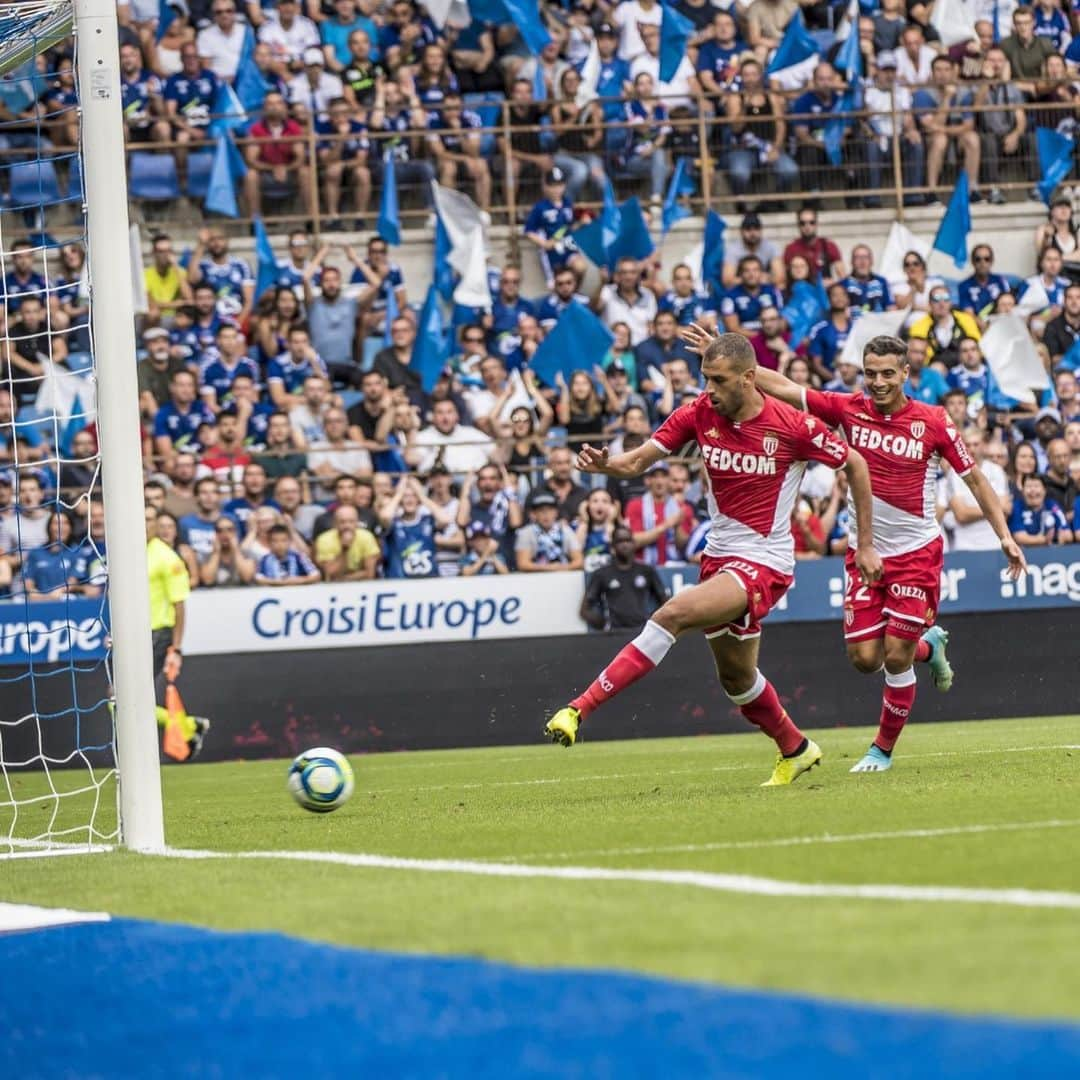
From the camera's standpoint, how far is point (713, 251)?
70.6ft

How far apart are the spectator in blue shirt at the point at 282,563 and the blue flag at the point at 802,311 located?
19.9 ft

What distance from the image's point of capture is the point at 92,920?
19.6ft

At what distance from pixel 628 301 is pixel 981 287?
13.0 feet

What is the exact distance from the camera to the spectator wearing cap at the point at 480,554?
60.1 ft

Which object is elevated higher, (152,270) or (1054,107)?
(1054,107)

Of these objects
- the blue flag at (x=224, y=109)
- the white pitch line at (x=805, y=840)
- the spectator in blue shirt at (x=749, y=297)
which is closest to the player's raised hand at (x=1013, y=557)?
the white pitch line at (x=805, y=840)

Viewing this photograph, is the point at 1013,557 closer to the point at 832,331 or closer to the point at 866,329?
the point at 832,331

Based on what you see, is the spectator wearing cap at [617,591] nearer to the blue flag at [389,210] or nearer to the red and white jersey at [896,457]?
the blue flag at [389,210]

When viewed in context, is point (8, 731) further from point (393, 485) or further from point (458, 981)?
point (458, 981)

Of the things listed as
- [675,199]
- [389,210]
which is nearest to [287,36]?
[389,210]

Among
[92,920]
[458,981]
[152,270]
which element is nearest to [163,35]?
[152,270]

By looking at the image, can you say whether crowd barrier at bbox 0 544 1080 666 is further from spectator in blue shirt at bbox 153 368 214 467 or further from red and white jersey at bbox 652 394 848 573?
red and white jersey at bbox 652 394 848 573

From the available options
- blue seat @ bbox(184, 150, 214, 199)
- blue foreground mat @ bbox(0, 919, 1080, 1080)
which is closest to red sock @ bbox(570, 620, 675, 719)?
blue foreground mat @ bbox(0, 919, 1080, 1080)

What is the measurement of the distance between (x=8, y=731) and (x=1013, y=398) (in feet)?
35.2
